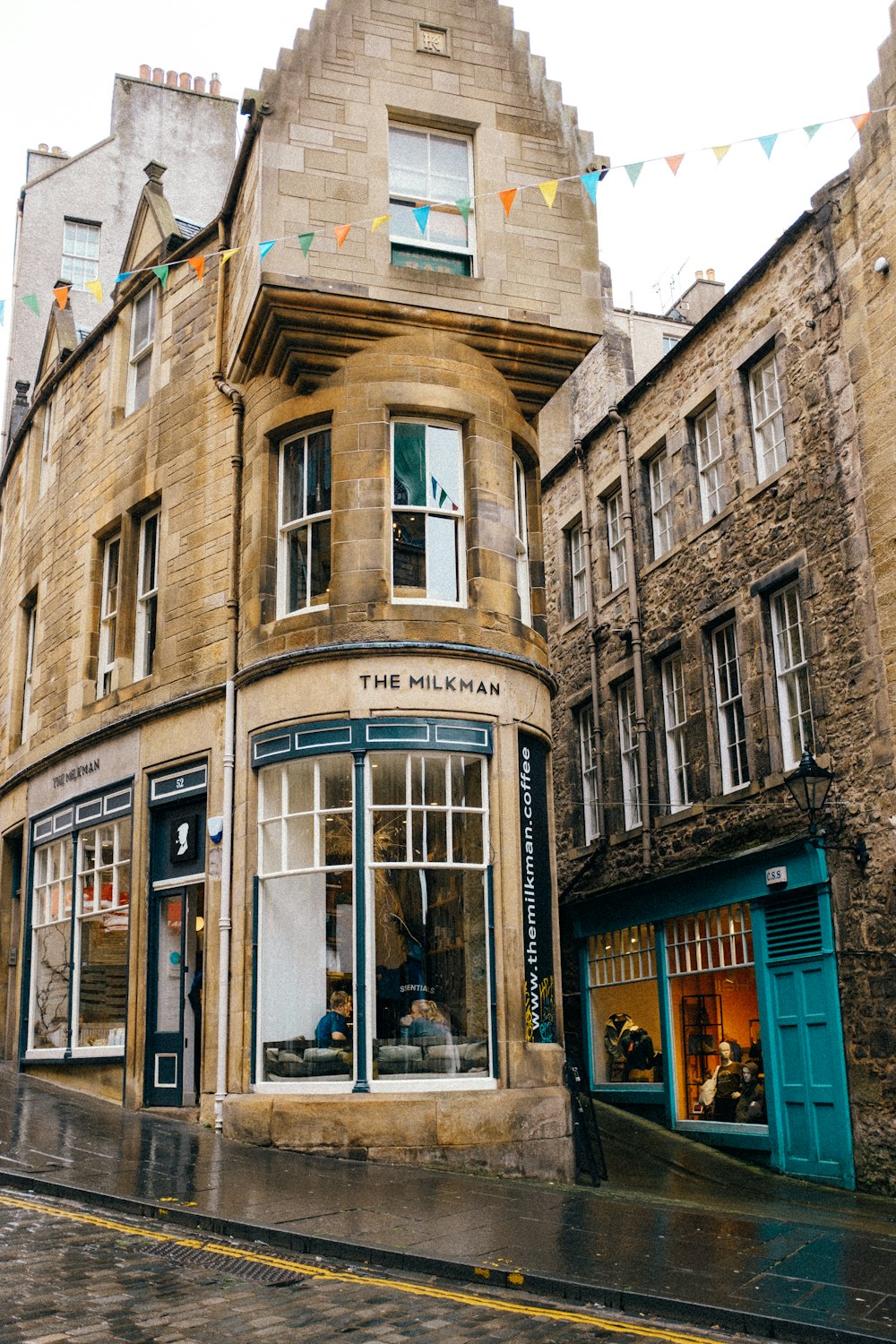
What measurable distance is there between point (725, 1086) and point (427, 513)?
829 centimetres

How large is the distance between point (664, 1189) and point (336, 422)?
28.2 feet

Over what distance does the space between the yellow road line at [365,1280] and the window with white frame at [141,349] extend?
11.7 metres

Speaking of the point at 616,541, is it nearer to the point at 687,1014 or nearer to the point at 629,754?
the point at 629,754

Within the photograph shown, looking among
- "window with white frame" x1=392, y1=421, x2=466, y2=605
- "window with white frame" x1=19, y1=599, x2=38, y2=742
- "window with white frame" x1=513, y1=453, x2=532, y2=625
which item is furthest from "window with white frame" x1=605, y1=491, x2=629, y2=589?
"window with white frame" x1=19, y1=599, x2=38, y2=742

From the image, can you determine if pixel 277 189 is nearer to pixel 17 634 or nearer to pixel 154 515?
pixel 154 515

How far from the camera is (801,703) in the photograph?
15.8 meters

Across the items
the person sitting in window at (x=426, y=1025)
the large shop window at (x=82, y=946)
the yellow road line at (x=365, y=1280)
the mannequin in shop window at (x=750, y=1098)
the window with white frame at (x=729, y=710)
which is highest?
the window with white frame at (x=729, y=710)

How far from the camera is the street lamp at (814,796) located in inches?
552

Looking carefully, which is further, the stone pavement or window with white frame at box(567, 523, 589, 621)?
Result: window with white frame at box(567, 523, 589, 621)

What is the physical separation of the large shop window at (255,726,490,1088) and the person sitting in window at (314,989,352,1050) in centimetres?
1

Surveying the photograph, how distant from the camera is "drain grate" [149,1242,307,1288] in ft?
23.9

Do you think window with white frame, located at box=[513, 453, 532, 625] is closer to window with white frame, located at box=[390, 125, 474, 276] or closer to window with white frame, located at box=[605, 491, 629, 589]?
window with white frame, located at box=[390, 125, 474, 276]

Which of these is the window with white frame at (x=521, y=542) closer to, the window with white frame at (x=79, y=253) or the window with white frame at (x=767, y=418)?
the window with white frame at (x=767, y=418)

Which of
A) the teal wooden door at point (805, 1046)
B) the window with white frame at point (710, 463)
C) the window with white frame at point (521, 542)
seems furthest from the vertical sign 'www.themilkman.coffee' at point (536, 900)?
the window with white frame at point (710, 463)
